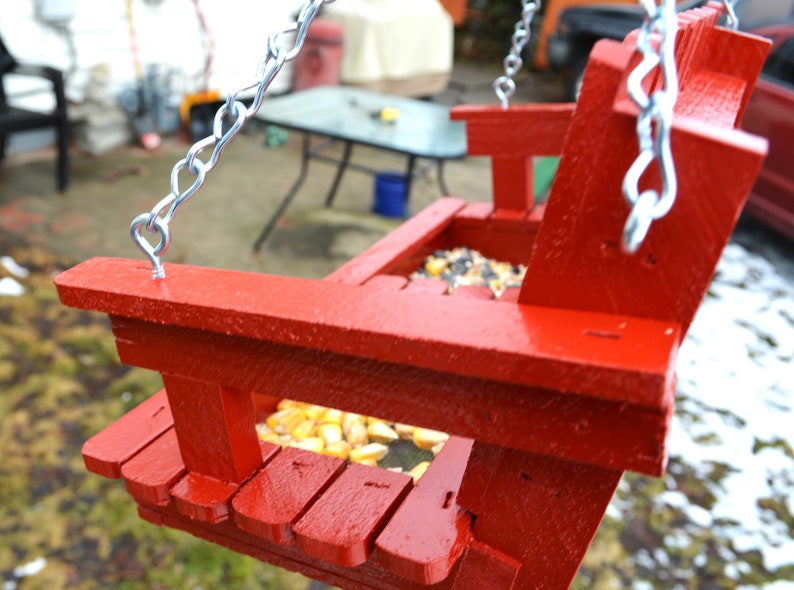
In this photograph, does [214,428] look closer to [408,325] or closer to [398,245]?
[408,325]

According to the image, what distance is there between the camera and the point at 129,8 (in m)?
5.32

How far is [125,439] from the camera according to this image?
113 cm

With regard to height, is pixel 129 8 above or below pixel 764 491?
above

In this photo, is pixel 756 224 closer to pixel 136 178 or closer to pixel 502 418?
pixel 136 178

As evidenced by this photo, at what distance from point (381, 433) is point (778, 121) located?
440 cm

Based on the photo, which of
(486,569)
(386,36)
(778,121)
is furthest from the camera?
(386,36)

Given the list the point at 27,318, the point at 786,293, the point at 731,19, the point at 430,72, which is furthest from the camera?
the point at 430,72

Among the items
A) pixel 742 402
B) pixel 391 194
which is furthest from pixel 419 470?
pixel 391 194

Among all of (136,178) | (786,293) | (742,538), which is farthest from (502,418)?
(136,178)

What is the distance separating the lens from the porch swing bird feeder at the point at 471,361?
0.60 meters

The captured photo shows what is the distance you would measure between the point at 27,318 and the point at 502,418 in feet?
10.3

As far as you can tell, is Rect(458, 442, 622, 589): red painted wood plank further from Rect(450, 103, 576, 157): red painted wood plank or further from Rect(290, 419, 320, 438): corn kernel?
Rect(450, 103, 576, 157): red painted wood plank

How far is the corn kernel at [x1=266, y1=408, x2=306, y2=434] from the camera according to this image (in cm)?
140

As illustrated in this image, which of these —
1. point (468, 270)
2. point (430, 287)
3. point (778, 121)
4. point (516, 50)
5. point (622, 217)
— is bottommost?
point (778, 121)
